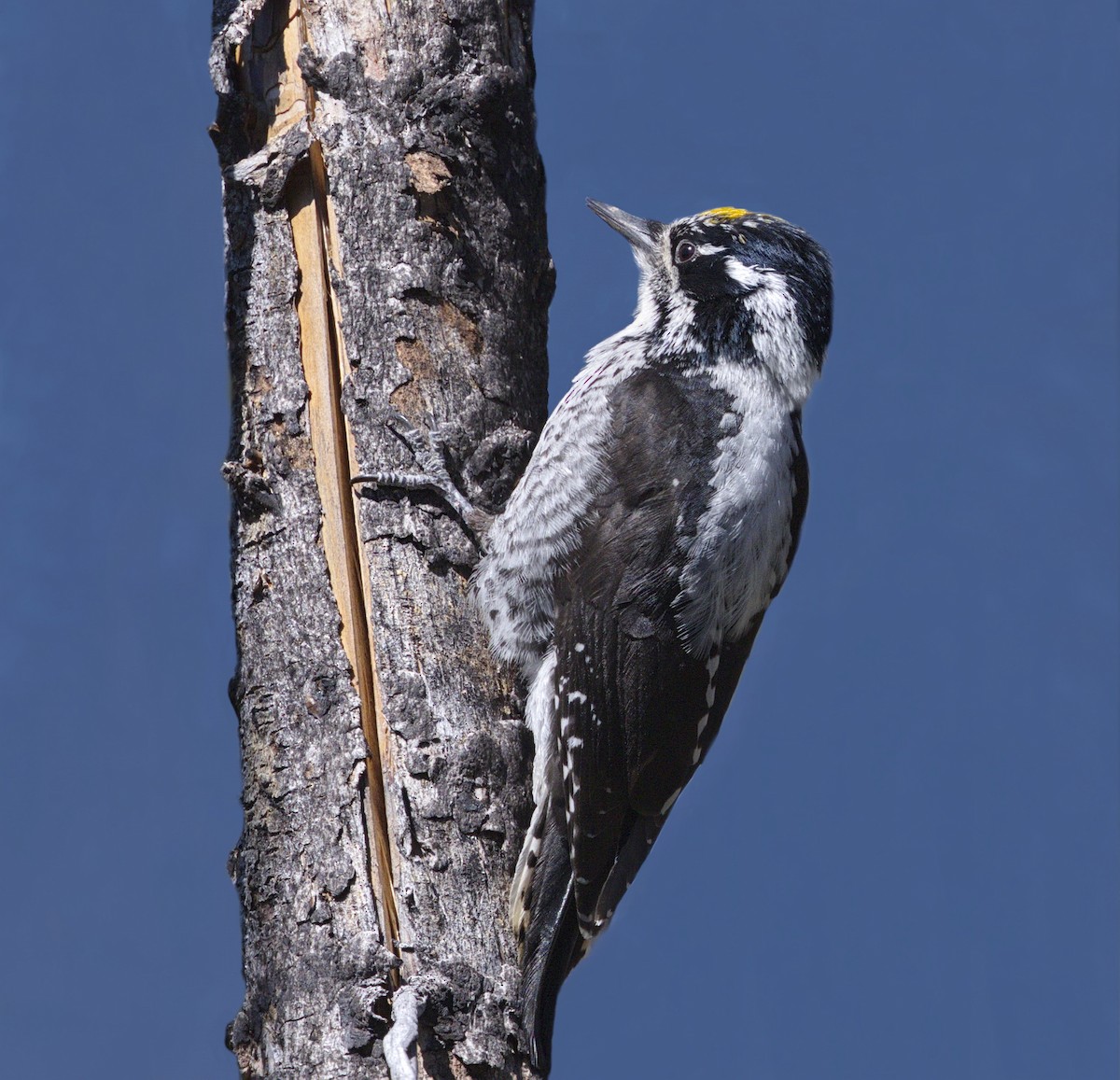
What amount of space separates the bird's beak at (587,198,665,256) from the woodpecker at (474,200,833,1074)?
1.58 ft

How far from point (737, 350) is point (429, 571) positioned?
1.09 metres

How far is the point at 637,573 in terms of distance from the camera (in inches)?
117

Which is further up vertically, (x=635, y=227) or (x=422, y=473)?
(x=635, y=227)

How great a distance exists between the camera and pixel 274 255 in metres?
2.86

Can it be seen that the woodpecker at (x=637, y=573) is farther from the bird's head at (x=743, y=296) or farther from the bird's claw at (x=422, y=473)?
the bird's claw at (x=422, y=473)

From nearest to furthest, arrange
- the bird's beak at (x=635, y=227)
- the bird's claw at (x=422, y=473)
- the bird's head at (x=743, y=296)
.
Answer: the bird's claw at (x=422, y=473), the bird's head at (x=743, y=296), the bird's beak at (x=635, y=227)

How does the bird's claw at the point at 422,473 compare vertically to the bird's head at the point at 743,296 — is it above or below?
below

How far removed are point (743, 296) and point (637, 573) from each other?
2.93 ft

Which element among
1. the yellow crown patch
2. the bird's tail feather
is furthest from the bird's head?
the bird's tail feather

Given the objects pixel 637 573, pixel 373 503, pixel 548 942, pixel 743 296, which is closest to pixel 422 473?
pixel 373 503

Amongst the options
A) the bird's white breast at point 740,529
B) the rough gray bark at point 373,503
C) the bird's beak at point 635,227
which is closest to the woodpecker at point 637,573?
the bird's white breast at point 740,529

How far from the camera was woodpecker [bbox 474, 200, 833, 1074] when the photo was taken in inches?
110

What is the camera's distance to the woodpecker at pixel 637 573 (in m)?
2.79

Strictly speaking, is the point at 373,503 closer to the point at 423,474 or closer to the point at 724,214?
the point at 423,474
